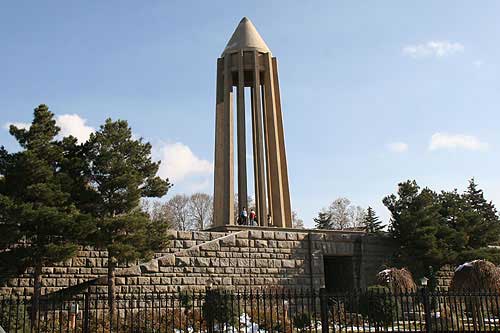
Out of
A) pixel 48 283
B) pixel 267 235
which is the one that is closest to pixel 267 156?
pixel 267 235

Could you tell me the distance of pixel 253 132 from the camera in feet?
89.7

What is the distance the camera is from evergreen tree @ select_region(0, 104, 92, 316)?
46.7 ft

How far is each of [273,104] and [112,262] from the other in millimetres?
13717

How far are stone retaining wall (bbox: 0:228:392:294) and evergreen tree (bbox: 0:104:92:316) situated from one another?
182cm

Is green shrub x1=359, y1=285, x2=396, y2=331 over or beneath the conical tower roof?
beneath

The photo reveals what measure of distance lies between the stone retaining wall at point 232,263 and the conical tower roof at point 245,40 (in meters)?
10.5

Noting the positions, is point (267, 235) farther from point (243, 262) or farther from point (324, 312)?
point (324, 312)

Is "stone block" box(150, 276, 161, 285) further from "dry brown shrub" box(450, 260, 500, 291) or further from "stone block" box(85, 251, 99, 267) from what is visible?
"dry brown shrub" box(450, 260, 500, 291)

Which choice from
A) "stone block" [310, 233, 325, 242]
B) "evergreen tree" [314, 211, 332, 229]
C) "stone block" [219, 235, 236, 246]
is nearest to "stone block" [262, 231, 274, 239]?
"stone block" [219, 235, 236, 246]

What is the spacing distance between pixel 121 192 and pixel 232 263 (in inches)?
197

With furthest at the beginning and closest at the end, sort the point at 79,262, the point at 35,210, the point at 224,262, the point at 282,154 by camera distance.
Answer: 1. the point at 282,154
2. the point at 224,262
3. the point at 79,262
4. the point at 35,210

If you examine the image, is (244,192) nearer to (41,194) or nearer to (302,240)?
(302,240)

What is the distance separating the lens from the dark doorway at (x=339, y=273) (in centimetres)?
2229

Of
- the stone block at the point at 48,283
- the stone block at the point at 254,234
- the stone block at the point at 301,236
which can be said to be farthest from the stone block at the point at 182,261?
the stone block at the point at 301,236
